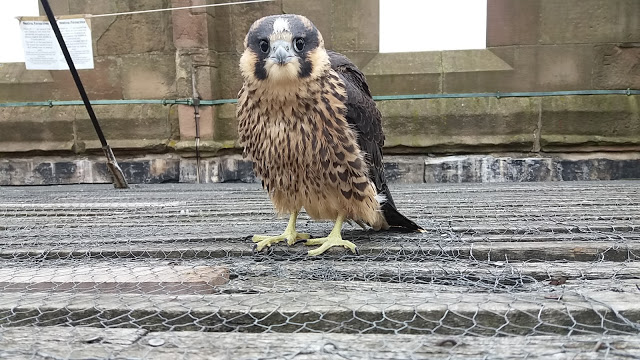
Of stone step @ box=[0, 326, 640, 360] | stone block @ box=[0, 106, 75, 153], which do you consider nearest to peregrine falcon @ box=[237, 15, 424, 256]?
stone step @ box=[0, 326, 640, 360]

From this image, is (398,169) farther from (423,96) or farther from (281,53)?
(281,53)

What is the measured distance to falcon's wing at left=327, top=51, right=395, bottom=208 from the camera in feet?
6.59

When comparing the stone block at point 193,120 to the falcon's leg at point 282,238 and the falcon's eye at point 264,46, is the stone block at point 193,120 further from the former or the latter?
the falcon's eye at point 264,46

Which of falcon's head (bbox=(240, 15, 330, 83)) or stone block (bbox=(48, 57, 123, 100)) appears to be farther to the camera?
stone block (bbox=(48, 57, 123, 100))

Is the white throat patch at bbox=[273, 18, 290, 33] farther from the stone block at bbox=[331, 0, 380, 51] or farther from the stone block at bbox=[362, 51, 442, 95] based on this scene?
the stone block at bbox=[331, 0, 380, 51]

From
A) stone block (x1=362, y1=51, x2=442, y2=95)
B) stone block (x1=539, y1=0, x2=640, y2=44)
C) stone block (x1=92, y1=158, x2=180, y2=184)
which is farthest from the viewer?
stone block (x1=92, y1=158, x2=180, y2=184)

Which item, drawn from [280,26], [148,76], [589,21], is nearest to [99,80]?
[148,76]

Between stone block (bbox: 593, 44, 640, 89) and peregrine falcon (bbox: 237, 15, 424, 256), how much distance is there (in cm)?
485

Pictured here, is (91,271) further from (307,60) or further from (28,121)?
(28,121)

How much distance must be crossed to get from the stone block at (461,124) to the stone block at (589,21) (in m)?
0.93

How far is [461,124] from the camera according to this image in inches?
223

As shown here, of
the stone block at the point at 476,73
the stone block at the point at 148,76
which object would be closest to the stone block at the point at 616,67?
the stone block at the point at 476,73

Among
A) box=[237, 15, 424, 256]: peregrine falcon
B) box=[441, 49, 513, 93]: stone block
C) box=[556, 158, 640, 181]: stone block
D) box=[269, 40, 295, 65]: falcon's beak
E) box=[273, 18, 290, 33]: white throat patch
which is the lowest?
box=[556, 158, 640, 181]: stone block

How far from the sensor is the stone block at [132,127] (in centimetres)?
586
